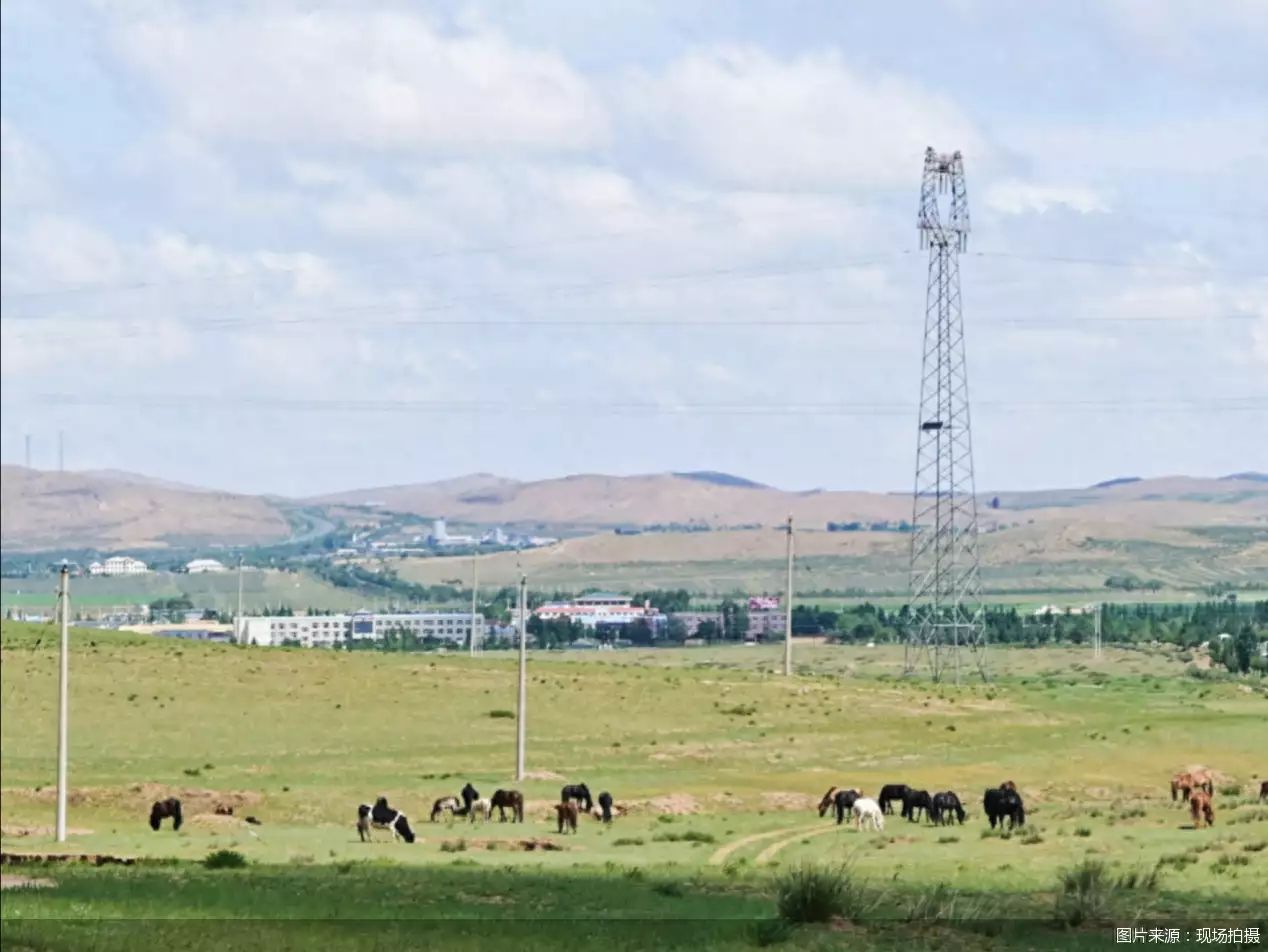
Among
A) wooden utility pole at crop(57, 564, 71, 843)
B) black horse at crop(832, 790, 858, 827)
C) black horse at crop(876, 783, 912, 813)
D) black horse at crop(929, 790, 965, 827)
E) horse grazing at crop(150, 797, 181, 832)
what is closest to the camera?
black horse at crop(929, 790, 965, 827)

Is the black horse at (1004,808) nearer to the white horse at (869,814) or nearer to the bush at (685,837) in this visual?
the white horse at (869,814)

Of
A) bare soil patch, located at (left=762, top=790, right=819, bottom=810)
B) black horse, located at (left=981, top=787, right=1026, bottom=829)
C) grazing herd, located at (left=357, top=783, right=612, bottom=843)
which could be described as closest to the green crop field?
bare soil patch, located at (left=762, top=790, right=819, bottom=810)

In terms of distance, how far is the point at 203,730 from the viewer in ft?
290

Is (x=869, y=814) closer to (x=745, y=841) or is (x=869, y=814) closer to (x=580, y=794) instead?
(x=745, y=841)

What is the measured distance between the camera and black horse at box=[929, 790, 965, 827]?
169 ft

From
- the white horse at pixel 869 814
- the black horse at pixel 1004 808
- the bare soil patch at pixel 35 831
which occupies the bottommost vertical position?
the bare soil patch at pixel 35 831

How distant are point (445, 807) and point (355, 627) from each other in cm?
9513

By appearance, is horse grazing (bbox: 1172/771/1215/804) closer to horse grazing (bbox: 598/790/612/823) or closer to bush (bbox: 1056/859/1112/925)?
bush (bbox: 1056/859/1112/925)

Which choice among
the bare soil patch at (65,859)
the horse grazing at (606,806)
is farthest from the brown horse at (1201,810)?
the bare soil patch at (65,859)

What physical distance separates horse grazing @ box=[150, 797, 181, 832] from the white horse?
1717cm

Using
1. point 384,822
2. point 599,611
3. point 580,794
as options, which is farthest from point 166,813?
point 599,611

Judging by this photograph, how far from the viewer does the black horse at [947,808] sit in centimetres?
5150

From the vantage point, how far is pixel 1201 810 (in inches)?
1686

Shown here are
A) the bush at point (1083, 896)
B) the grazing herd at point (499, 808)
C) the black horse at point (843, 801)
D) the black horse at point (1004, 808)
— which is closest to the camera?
the bush at point (1083, 896)
